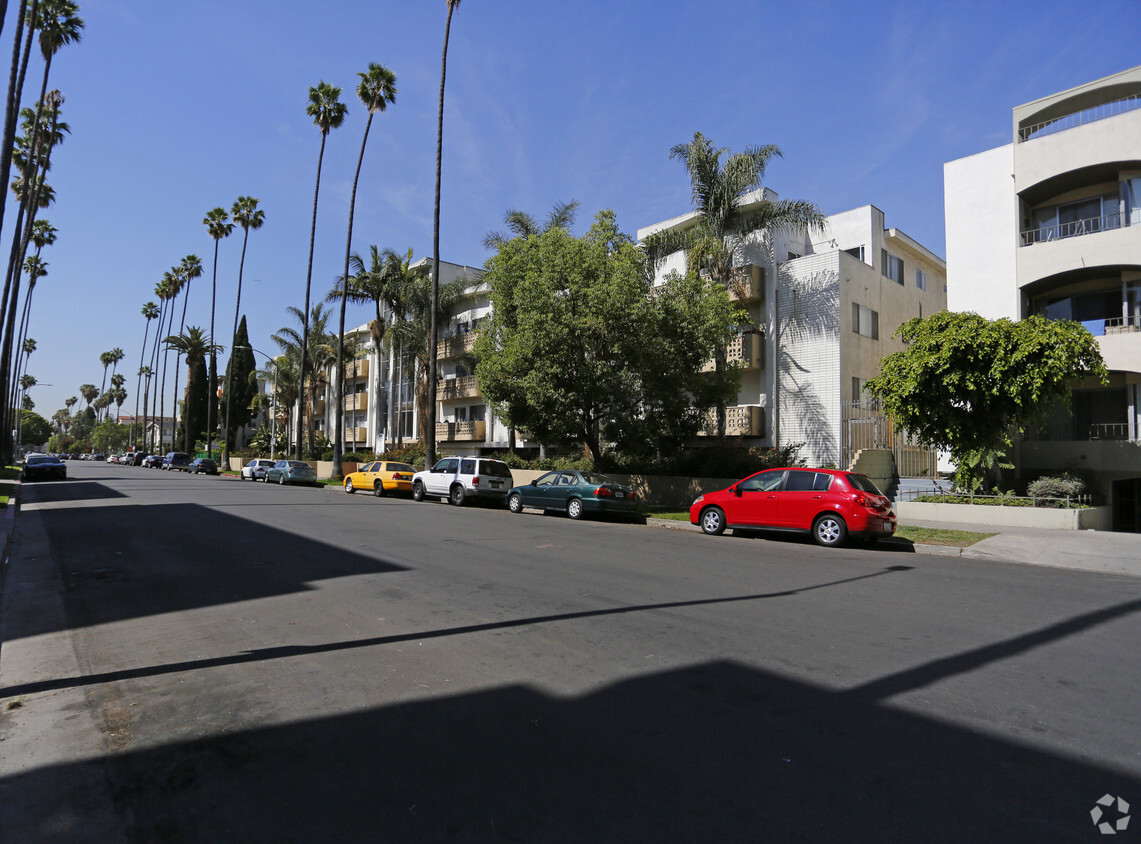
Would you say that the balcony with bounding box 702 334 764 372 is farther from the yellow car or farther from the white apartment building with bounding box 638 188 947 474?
the yellow car

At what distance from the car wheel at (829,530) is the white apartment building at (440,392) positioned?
23226 millimetres

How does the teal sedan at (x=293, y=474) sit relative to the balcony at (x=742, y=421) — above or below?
below

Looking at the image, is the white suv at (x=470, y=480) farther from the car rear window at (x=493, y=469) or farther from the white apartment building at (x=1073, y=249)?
the white apartment building at (x=1073, y=249)

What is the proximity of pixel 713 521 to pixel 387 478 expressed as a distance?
57.4 feet

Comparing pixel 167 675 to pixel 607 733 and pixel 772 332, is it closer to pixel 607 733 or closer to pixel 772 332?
pixel 607 733

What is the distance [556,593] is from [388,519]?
417 inches

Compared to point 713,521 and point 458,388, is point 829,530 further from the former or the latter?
point 458,388

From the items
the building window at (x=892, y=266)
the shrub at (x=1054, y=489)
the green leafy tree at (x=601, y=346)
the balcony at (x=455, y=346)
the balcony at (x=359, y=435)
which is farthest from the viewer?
the balcony at (x=359, y=435)

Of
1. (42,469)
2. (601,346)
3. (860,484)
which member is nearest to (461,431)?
(601,346)

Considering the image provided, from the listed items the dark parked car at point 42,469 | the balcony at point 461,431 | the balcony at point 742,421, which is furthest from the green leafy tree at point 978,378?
the dark parked car at point 42,469

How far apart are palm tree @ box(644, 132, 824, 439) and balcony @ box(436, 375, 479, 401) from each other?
18439 mm

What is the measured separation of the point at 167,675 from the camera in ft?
18.1

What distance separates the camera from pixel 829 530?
1411 centimetres

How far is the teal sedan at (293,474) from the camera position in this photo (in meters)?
37.8
